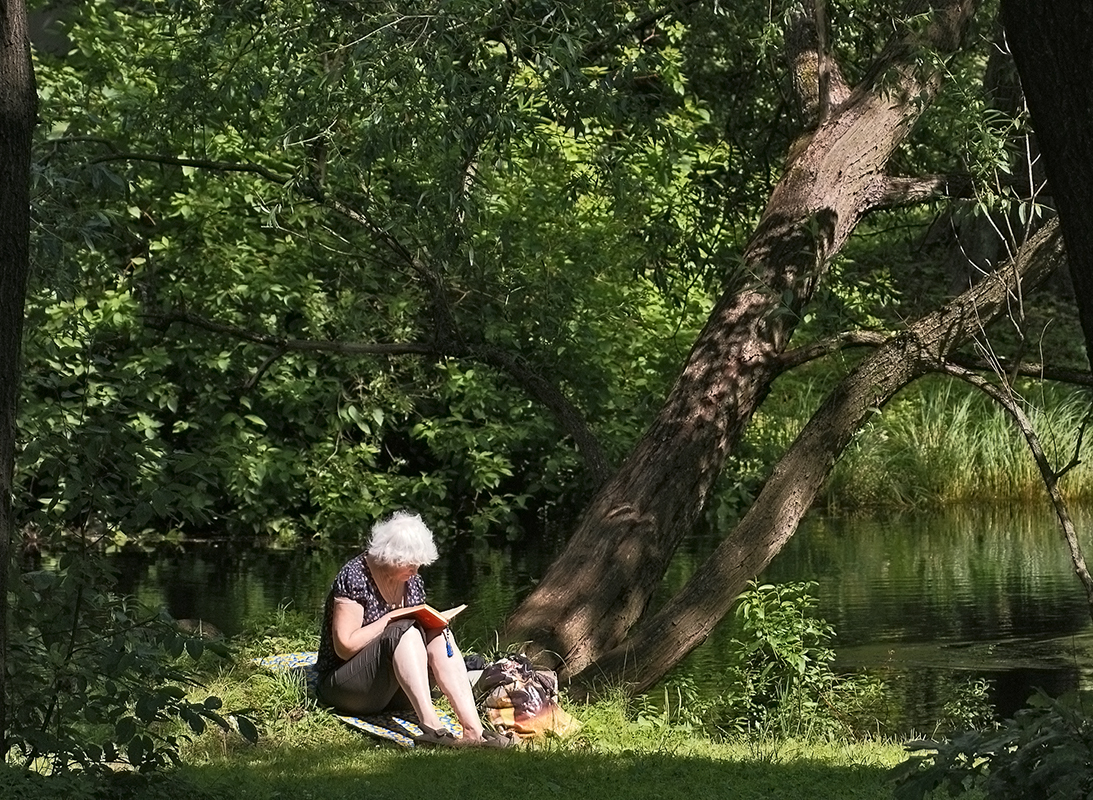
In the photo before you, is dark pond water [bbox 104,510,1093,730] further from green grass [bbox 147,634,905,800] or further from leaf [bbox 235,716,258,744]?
leaf [bbox 235,716,258,744]

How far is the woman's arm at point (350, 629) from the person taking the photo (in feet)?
23.8

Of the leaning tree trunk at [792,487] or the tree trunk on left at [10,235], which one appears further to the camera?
the leaning tree trunk at [792,487]

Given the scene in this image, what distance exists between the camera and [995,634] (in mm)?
11719

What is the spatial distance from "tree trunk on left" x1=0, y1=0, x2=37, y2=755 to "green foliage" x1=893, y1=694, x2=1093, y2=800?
2418 millimetres

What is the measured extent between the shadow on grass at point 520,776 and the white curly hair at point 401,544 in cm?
88

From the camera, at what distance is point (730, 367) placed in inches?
372

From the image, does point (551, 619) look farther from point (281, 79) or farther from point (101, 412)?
point (101, 412)

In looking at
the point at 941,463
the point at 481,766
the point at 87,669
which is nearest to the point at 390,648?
the point at 481,766

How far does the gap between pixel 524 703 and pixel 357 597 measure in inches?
34.3

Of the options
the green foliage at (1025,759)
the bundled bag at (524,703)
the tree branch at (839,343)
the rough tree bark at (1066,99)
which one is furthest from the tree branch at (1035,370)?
the rough tree bark at (1066,99)

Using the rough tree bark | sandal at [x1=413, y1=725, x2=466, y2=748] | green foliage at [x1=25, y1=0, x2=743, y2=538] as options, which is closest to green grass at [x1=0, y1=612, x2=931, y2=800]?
sandal at [x1=413, y1=725, x2=466, y2=748]

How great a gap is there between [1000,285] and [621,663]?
9.19 feet

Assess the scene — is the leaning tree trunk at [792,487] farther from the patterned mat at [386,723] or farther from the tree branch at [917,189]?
the patterned mat at [386,723]

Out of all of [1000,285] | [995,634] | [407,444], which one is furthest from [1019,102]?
[407,444]
